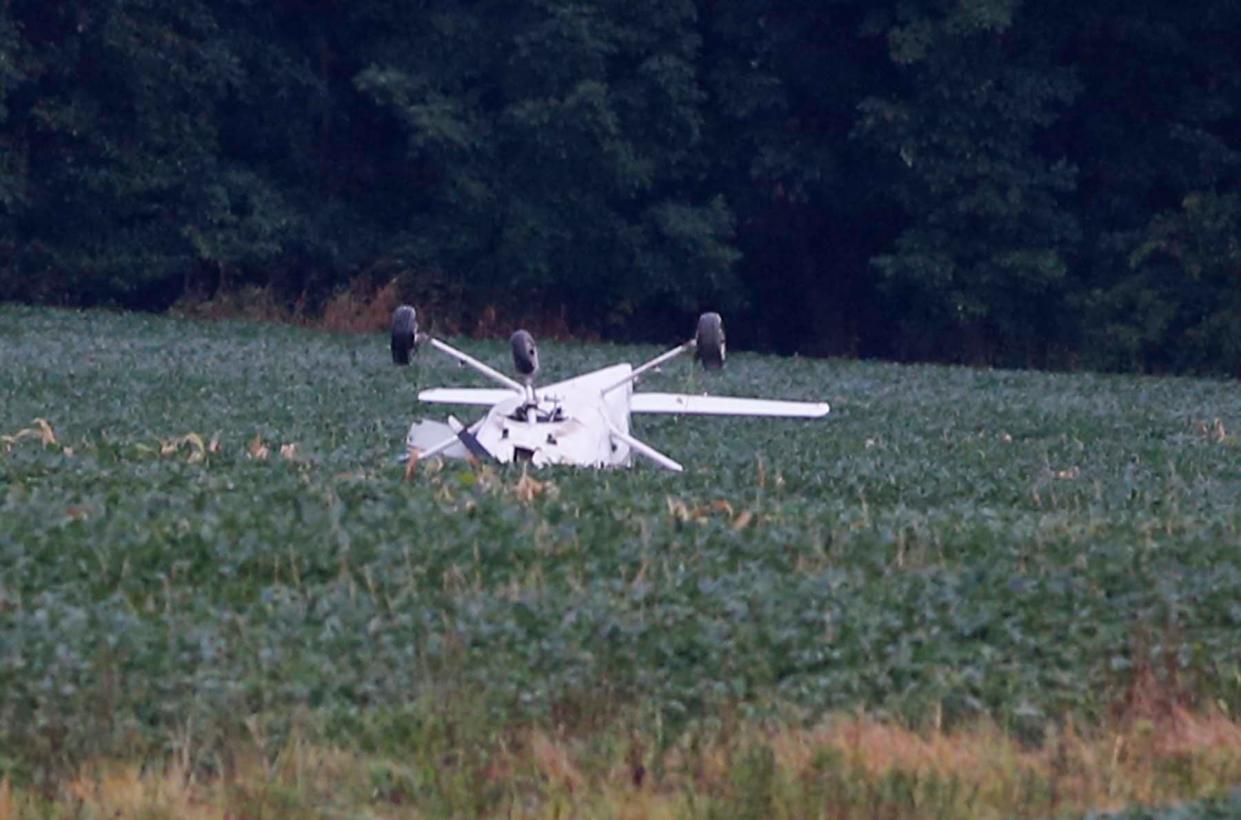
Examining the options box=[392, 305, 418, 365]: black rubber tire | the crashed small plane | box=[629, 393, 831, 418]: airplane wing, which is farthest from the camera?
box=[629, 393, 831, 418]: airplane wing

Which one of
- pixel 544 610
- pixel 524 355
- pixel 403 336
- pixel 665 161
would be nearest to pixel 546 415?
pixel 524 355

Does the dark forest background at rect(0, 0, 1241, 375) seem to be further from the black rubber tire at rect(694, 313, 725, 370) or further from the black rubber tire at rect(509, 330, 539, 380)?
the black rubber tire at rect(509, 330, 539, 380)

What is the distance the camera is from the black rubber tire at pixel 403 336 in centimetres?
1383

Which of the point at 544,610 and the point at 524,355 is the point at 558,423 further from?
the point at 544,610

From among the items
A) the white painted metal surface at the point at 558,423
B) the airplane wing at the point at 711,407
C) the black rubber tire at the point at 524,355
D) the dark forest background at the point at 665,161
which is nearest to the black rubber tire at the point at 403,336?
the white painted metal surface at the point at 558,423

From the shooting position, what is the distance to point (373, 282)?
36594mm

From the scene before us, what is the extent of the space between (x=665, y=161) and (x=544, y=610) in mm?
27681

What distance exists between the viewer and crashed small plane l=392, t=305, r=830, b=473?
44.1ft

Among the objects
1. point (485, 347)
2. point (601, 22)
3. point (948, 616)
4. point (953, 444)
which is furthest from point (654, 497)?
point (601, 22)

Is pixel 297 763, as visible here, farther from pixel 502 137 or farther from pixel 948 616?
pixel 502 137

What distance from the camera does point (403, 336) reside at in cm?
1382

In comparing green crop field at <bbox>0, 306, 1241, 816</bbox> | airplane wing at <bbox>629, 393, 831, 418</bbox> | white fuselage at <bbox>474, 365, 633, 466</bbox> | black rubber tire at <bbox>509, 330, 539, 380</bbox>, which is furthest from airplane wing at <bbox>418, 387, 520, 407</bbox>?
green crop field at <bbox>0, 306, 1241, 816</bbox>

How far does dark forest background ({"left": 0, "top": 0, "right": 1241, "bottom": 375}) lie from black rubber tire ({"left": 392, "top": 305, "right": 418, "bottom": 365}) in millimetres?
20262

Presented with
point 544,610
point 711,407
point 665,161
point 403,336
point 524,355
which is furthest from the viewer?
point 665,161
